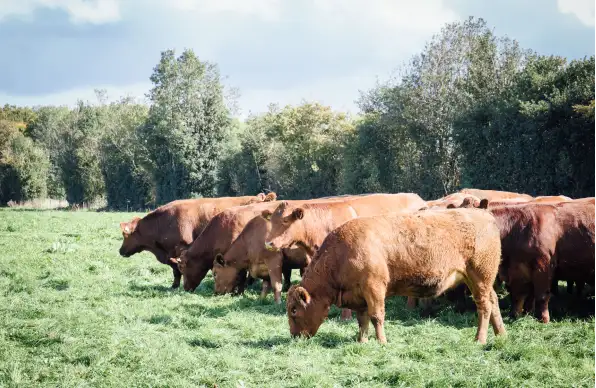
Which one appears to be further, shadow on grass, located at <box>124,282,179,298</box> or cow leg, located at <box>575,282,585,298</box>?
shadow on grass, located at <box>124,282,179,298</box>

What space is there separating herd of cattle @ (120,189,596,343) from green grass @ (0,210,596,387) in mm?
538

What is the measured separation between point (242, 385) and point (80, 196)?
68503 mm

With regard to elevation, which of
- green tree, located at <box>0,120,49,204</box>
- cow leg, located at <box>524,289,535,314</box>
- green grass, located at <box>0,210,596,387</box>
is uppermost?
green tree, located at <box>0,120,49,204</box>

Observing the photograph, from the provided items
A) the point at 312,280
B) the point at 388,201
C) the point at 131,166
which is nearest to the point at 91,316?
the point at 312,280

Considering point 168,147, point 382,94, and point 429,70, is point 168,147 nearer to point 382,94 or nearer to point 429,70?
point 382,94

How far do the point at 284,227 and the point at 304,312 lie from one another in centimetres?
347

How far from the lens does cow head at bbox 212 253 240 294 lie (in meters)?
12.5

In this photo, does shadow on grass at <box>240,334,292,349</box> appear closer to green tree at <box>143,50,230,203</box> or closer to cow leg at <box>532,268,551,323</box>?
cow leg at <box>532,268,551,323</box>

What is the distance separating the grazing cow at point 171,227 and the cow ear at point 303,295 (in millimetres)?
7746

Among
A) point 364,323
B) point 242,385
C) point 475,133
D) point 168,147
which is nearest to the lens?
point 242,385

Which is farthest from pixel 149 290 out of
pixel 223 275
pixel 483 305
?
pixel 483 305

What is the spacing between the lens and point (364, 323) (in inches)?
317

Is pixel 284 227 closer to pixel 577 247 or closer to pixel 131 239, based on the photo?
pixel 577 247

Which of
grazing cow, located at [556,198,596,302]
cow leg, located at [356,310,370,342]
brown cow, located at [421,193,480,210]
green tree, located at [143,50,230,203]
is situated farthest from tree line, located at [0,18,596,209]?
cow leg, located at [356,310,370,342]
